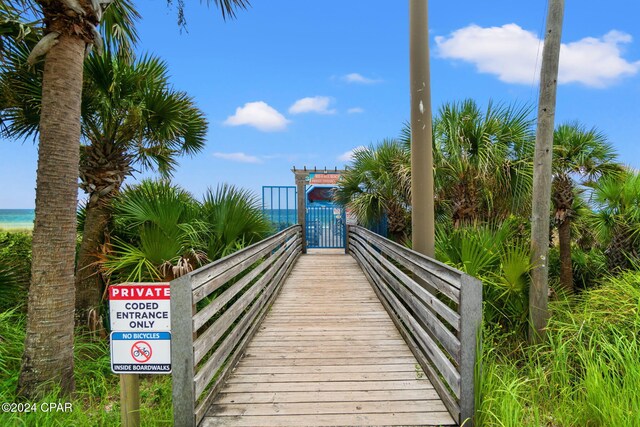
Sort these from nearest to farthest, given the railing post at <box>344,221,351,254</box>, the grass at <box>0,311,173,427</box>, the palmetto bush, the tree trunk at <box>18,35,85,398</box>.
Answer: the grass at <box>0,311,173,427</box> < the tree trunk at <box>18,35,85,398</box> < the palmetto bush < the railing post at <box>344,221,351,254</box>

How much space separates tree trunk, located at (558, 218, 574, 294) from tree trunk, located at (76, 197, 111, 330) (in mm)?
8360

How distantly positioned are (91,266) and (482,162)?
23.1 ft

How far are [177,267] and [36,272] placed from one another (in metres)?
1.61

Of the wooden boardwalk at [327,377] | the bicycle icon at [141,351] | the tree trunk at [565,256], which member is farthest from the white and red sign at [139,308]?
the tree trunk at [565,256]

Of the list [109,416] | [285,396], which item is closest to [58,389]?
[109,416]

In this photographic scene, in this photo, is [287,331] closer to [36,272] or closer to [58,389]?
[58,389]

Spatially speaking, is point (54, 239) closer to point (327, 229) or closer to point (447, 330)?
point (447, 330)

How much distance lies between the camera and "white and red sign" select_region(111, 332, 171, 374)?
7.77 ft

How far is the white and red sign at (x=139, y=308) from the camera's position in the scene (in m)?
2.36

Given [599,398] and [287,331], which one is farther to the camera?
[287,331]

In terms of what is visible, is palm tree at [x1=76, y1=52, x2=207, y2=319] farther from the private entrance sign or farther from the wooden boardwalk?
the private entrance sign

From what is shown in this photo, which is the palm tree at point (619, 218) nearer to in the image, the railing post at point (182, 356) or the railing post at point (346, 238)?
the railing post at point (182, 356)

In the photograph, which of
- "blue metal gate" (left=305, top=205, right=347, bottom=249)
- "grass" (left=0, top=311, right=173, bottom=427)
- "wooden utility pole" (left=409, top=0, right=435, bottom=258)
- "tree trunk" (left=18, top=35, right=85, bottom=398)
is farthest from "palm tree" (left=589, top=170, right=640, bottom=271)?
"blue metal gate" (left=305, top=205, right=347, bottom=249)

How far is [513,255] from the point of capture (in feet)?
15.3
